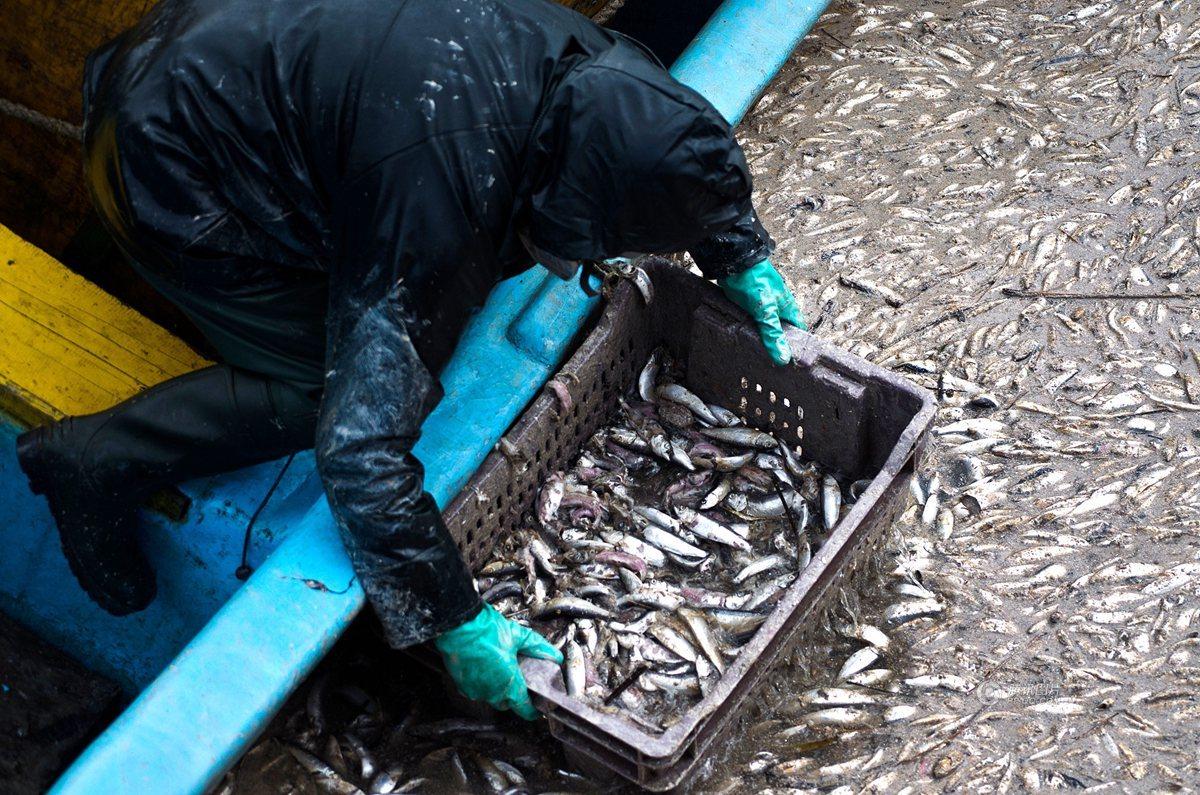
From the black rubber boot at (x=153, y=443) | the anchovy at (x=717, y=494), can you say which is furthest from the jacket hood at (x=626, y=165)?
the anchovy at (x=717, y=494)

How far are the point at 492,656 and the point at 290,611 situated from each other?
0.53m

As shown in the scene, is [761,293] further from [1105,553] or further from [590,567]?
[1105,553]

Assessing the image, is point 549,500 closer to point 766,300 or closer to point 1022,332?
point 766,300

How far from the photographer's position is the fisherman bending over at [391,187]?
327 centimetres

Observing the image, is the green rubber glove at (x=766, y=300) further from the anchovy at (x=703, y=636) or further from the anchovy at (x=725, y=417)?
the anchovy at (x=703, y=636)

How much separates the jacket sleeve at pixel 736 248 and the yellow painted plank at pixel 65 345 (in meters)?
1.64

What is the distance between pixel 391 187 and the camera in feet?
10.6

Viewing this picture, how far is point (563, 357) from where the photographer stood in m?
4.38

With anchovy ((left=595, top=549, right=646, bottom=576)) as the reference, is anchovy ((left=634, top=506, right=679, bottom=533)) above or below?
above

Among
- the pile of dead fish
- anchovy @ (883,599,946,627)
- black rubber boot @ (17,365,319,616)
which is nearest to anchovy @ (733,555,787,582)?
the pile of dead fish

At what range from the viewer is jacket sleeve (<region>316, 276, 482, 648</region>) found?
331 centimetres

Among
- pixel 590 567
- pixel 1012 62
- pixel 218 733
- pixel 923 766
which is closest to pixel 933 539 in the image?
pixel 923 766

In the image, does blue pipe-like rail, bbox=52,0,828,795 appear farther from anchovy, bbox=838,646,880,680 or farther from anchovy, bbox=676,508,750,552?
anchovy, bbox=838,646,880,680

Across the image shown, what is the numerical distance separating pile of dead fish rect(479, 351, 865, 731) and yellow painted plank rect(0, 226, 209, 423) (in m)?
1.27
